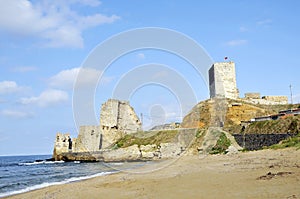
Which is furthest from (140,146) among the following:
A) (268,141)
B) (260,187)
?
(260,187)

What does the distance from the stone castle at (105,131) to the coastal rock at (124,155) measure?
12.2 m

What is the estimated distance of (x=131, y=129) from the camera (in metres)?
70.4

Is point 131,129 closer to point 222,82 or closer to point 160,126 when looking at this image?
point 160,126

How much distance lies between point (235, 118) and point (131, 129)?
28.1 m

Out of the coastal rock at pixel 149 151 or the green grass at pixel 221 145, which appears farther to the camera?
the coastal rock at pixel 149 151

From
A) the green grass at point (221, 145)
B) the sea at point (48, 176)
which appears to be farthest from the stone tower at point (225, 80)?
the sea at point (48, 176)

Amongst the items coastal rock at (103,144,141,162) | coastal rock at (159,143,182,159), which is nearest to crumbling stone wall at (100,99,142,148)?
coastal rock at (103,144,141,162)

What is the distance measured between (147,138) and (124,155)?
27.3 ft

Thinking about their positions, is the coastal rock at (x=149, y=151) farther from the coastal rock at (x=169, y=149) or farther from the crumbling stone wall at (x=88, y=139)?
the crumbling stone wall at (x=88, y=139)

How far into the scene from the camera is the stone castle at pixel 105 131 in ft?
215

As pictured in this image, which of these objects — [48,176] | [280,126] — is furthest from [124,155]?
[280,126]

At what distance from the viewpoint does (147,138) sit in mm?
58094

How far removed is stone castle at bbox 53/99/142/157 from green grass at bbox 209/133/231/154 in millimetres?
31693

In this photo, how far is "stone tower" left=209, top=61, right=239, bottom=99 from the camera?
59.0 meters
